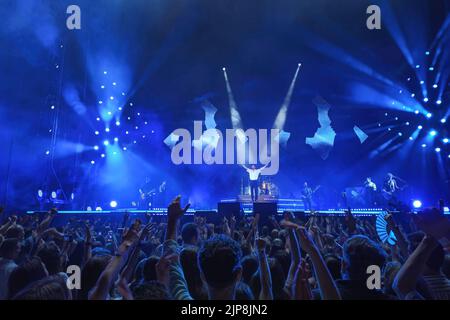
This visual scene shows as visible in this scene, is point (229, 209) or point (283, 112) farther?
point (283, 112)

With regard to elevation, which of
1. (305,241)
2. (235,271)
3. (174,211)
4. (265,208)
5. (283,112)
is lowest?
(235,271)

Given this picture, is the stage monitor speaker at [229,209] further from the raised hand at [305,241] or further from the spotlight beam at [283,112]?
the spotlight beam at [283,112]

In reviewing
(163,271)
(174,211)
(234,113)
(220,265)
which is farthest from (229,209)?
(234,113)

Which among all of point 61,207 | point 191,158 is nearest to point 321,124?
point 191,158

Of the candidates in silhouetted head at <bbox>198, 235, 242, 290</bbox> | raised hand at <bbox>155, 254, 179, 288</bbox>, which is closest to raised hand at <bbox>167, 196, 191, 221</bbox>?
raised hand at <bbox>155, 254, 179, 288</bbox>

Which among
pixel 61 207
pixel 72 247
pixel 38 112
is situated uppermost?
pixel 38 112

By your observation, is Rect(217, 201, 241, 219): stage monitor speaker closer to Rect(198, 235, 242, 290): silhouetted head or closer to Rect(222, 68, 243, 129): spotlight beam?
Rect(198, 235, 242, 290): silhouetted head

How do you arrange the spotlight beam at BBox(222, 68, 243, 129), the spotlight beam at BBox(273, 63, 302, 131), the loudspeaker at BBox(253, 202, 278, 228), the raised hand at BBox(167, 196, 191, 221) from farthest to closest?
the spotlight beam at BBox(222, 68, 243, 129) < the spotlight beam at BBox(273, 63, 302, 131) < the loudspeaker at BBox(253, 202, 278, 228) < the raised hand at BBox(167, 196, 191, 221)

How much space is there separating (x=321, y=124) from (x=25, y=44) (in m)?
16.8

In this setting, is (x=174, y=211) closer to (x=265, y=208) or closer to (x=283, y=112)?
(x=265, y=208)

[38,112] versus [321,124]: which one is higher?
[321,124]

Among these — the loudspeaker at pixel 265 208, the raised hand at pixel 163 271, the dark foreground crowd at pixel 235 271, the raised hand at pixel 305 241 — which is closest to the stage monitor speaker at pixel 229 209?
the loudspeaker at pixel 265 208

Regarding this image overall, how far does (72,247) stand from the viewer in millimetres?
3977
